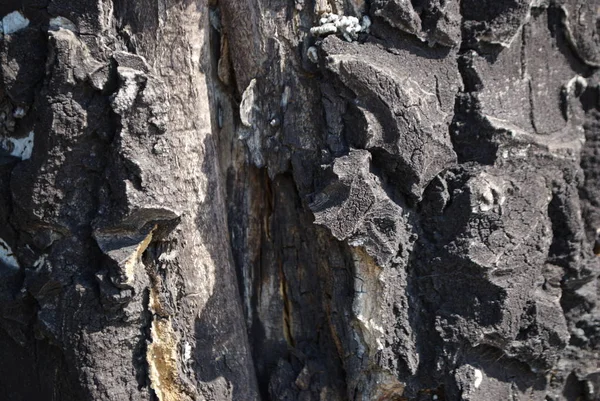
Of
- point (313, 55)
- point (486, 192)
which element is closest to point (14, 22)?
point (313, 55)

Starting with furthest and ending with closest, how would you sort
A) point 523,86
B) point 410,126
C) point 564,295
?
point 564,295 < point 523,86 < point 410,126

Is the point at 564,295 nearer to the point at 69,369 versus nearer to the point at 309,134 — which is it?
the point at 309,134

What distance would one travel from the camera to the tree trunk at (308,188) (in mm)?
1221

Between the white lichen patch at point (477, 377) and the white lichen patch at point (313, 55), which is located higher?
the white lichen patch at point (313, 55)

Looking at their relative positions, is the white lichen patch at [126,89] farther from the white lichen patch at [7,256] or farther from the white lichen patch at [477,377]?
the white lichen patch at [477,377]

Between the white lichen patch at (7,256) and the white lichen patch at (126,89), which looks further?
the white lichen patch at (7,256)

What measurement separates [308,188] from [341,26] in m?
0.34

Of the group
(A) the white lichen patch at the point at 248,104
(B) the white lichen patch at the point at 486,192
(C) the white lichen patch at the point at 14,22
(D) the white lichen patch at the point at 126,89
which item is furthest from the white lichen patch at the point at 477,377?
(C) the white lichen patch at the point at 14,22

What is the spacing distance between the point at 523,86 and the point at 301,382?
818 mm

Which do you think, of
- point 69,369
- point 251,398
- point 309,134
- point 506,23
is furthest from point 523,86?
point 69,369

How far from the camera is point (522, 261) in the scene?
1298 mm

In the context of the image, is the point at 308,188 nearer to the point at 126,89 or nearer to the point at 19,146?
the point at 126,89

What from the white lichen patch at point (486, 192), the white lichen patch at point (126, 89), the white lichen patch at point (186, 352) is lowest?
the white lichen patch at point (186, 352)

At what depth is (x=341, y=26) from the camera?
1.25 metres
